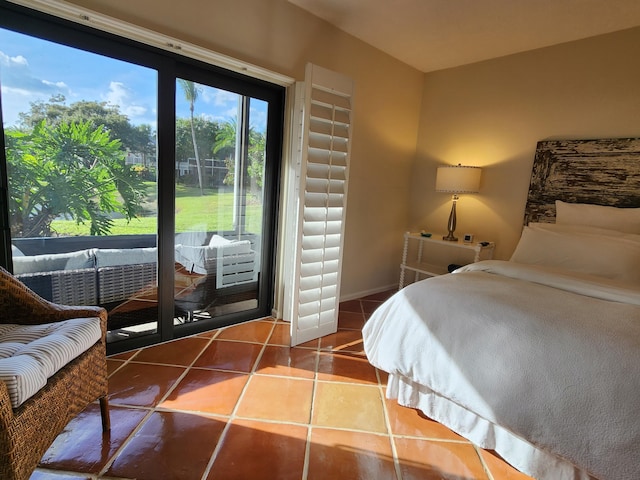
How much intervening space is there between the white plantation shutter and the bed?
694mm

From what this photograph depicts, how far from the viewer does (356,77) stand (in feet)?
10.3

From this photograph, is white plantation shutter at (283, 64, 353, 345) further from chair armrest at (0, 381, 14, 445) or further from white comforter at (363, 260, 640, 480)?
chair armrest at (0, 381, 14, 445)

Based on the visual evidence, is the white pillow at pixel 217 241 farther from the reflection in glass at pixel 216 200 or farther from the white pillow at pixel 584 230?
the white pillow at pixel 584 230

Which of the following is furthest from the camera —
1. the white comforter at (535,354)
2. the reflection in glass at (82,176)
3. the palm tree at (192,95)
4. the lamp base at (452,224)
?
the lamp base at (452,224)

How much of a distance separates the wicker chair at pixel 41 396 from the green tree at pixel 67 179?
55 centimetres

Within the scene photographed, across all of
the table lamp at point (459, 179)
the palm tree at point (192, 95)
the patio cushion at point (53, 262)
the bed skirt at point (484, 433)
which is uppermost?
the palm tree at point (192, 95)

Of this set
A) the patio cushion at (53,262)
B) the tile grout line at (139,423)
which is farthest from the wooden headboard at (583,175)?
the patio cushion at (53,262)

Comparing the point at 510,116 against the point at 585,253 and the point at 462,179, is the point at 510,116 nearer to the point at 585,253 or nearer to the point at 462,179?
the point at 462,179

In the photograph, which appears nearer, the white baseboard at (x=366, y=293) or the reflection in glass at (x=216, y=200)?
the reflection in glass at (x=216, y=200)

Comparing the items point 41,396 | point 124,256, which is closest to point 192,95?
point 124,256

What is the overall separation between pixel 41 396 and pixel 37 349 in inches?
7.0

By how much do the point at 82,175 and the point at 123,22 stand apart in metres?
0.90

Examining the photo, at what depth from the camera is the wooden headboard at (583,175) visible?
2.59 meters

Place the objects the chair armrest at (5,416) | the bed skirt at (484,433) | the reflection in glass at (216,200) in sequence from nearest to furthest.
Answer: the chair armrest at (5,416) < the bed skirt at (484,433) < the reflection in glass at (216,200)
